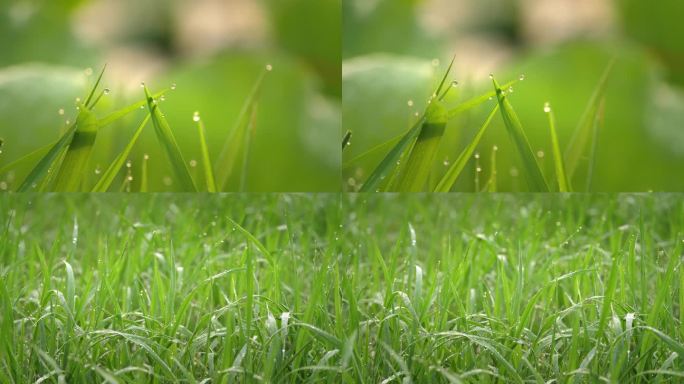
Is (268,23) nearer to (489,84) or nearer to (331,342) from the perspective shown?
(489,84)

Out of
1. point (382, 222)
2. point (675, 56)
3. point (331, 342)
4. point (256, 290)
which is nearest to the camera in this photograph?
point (331, 342)

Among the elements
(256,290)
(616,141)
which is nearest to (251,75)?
(256,290)

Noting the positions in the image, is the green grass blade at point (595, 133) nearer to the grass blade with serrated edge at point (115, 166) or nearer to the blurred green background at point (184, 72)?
the blurred green background at point (184, 72)

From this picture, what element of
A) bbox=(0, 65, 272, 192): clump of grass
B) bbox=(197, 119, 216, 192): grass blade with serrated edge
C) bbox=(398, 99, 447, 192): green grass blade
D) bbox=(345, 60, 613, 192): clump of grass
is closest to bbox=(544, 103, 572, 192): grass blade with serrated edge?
bbox=(345, 60, 613, 192): clump of grass

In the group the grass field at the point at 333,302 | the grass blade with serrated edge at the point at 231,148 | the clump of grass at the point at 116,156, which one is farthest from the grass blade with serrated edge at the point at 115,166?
the grass blade with serrated edge at the point at 231,148

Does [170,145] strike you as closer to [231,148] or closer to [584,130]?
[231,148]

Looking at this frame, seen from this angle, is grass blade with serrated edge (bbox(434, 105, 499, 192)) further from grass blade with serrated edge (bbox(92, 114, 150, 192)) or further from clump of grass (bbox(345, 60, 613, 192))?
grass blade with serrated edge (bbox(92, 114, 150, 192))
